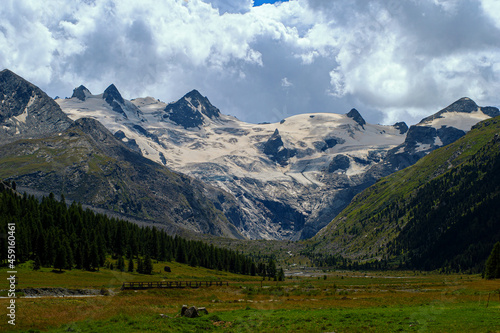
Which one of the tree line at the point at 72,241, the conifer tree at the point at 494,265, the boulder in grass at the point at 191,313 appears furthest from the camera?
the tree line at the point at 72,241

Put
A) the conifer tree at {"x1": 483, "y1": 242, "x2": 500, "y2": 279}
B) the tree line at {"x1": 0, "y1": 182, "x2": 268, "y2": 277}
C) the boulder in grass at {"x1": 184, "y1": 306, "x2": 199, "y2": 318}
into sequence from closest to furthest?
1. the boulder in grass at {"x1": 184, "y1": 306, "x2": 199, "y2": 318}
2. the conifer tree at {"x1": 483, "y1": 242, "x2": 500, "y2": 279}
3. the tree line at {"x1": 0, "y1": 182, "x2": 268, "y2": 277}

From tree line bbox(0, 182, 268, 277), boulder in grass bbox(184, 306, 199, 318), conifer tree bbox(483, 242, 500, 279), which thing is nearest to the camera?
boulder in grass bbox(184, 306, 199, 318)

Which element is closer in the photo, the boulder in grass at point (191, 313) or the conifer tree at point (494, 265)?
the boulder in grass at point (191, 313)

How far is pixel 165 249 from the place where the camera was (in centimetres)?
18975

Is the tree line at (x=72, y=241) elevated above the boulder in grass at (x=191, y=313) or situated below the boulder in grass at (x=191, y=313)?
above

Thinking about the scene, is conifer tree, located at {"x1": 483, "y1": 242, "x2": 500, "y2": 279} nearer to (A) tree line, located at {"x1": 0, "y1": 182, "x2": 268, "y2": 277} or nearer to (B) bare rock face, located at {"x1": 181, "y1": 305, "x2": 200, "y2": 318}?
(B) bare rock face, located at {"x1": 181, "y1": 305, "x2": 200, "y2": 318}

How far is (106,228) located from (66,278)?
269 ft

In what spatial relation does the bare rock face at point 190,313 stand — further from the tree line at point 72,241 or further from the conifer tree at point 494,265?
the conifer tree at point 494,265

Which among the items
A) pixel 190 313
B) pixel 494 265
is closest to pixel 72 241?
pixel 190 313

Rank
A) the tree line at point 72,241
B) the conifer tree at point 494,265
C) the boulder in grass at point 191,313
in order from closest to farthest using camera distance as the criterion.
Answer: the boulder in grass at point 191,313
the conifer tree at point 494,265
the tree line at point 72,241

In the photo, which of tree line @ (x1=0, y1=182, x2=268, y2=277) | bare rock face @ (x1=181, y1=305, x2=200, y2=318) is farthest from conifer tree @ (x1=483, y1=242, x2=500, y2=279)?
tree line @ (x1=0, y1=182, x2=268, y2=277)

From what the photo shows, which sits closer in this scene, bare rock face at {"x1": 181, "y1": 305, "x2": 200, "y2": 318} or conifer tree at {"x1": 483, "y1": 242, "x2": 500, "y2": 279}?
bare rock face at {"x1": 181, "y1": 305, "x2": 200, "y2": 318}

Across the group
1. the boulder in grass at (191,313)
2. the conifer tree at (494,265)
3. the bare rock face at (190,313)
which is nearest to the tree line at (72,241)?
the bare rock face at (190,313)

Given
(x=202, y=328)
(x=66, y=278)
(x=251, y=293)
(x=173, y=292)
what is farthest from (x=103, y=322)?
(x=66, y=278)
